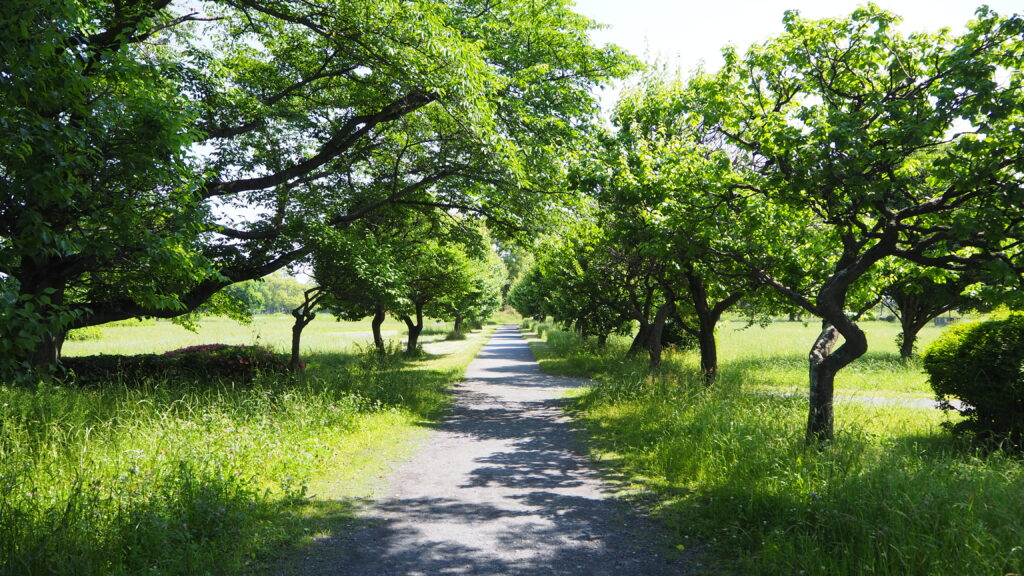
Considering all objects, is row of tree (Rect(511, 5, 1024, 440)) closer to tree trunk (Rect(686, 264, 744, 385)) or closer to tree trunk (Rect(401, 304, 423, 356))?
tree trunk (Rect(686, 264, 744, 385))

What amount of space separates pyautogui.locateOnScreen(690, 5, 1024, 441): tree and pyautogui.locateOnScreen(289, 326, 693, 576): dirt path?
3.03m

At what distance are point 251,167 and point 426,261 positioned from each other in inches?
354

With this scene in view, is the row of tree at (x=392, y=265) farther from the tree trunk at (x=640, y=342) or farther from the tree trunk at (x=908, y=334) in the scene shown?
the tree trunk at (x=908, y=334)

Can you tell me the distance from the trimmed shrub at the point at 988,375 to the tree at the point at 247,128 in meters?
7.10

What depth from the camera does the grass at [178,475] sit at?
3.89 m

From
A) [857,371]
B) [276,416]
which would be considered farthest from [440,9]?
[857,371]

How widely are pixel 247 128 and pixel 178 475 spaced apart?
24.8 ft

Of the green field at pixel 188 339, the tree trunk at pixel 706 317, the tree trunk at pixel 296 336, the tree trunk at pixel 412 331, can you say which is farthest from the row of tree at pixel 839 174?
the tree trunk at pixel 412 331

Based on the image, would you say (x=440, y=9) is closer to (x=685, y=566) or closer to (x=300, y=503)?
(x=300, y=503)

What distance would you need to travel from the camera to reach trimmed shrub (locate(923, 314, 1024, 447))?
22.3 ft

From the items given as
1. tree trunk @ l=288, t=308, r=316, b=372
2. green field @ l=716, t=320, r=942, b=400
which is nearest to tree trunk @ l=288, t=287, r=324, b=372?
tree trunk @ l=288, t=308, r=316, b=372

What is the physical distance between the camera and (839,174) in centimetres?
536

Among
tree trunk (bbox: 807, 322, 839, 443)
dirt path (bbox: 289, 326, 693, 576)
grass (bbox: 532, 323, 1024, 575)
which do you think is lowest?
dirt path (bbox: 289, 326, 693, 576)

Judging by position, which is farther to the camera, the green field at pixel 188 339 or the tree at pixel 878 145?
the green field at pixel 188 339
